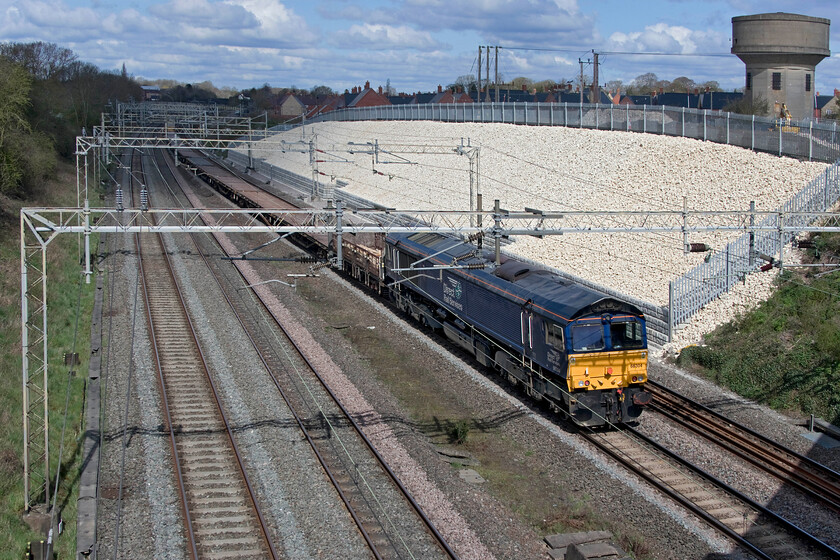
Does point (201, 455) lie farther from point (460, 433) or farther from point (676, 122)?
point (676, 122)

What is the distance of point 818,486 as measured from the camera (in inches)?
586

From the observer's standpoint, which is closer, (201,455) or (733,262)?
(201,455)

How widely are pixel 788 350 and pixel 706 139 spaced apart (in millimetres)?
20294

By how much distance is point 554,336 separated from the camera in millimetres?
17922

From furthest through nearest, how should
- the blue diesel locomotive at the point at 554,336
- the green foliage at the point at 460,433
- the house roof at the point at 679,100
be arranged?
the house roof at the point at 679,100 → the blue diesel locomotive at the point at 554,336 → the green foliage at the point at 460,433

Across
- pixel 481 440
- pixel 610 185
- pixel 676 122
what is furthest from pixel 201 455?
pixel 676 122

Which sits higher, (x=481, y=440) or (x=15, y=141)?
(x=15, y=141)

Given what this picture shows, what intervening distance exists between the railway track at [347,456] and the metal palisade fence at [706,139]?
10208 mm

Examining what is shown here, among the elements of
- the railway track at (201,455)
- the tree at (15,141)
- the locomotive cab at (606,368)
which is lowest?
the railway track at (201,455)

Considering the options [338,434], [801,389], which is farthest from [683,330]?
[338,434]

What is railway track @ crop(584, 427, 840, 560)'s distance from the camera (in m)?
12.8

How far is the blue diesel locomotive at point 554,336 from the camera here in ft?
57.3

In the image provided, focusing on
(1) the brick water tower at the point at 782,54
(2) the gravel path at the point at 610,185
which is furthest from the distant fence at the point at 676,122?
(1) the brick water tower at the point at 782,54

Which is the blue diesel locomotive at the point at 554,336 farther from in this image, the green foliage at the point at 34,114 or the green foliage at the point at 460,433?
the green foliage at the point at 34,114
